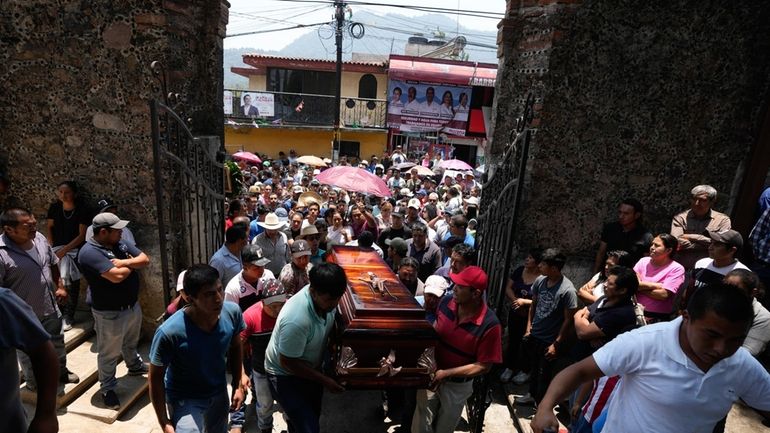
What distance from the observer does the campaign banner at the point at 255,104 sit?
58.4ft

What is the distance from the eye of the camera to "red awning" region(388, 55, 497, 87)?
18.5 metres

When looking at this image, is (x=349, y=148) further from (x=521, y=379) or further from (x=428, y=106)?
(x=521, y=379)

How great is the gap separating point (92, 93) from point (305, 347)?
3.44 metres

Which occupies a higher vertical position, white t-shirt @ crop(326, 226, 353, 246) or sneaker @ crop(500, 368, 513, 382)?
white t-shirt @ crop(326, 226, 353, 246)

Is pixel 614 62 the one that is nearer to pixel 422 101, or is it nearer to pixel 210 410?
pixel 210 410

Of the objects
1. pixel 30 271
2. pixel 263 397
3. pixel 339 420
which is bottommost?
pixel 339 420

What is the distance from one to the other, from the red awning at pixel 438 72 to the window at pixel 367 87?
1761 millimetres

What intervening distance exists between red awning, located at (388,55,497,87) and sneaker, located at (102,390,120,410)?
1676 cm

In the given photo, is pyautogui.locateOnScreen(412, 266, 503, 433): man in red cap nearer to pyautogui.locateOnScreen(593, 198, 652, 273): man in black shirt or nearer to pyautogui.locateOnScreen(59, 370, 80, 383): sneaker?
pyautogui.locateOnScreen(593, 198, 652, 273): man in black shirt

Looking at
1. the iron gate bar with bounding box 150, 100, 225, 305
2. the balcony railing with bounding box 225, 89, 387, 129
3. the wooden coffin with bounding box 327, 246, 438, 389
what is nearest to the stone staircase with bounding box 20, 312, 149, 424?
the iron gate bar with bounding box 150, 100, 225, 305

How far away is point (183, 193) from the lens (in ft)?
14.3

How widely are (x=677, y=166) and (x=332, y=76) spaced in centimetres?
1798

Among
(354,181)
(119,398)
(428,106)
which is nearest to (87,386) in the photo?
(119,398)

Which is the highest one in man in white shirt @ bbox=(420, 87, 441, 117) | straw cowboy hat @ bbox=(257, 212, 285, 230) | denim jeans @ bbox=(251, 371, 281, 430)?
man in white shirt @ bbox=(420, 87, 441, 117)
